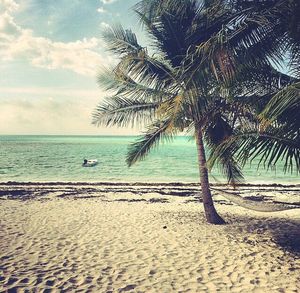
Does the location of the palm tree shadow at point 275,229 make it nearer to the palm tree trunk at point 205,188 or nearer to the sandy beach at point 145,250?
the sandy beach at point 145,250

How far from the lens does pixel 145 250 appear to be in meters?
5.69

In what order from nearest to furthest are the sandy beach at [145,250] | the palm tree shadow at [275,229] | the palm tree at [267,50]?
the palm tree at [267,50] < the sandy beach at [145,250] < the palm tree shadow at [275,229]

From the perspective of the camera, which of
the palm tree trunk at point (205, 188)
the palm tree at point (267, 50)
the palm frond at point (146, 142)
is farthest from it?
the palm frond at point (146, 142)

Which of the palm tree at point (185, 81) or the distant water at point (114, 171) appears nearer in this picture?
the palm tree at point (185, 81)

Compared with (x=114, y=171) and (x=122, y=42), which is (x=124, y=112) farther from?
(x=114, y=171)

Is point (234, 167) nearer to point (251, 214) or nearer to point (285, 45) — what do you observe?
point (251, 214)

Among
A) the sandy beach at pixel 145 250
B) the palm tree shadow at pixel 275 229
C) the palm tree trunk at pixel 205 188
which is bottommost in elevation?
the sandy beach at pixel 145 250

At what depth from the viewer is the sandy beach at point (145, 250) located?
14.0ft

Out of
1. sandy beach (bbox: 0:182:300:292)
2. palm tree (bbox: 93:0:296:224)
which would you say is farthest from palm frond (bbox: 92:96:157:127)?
sandy beach (bbox: 0:182:300:292)

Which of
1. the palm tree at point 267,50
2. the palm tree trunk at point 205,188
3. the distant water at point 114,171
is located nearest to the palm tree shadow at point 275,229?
the palm tree trunk at point 205,188

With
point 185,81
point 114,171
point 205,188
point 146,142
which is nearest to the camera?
point 185,81

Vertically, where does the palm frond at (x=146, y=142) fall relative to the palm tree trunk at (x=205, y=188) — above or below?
above

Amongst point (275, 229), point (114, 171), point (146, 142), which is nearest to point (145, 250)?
point (146, 142)

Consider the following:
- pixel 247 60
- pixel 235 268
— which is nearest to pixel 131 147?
pixel 235 268
